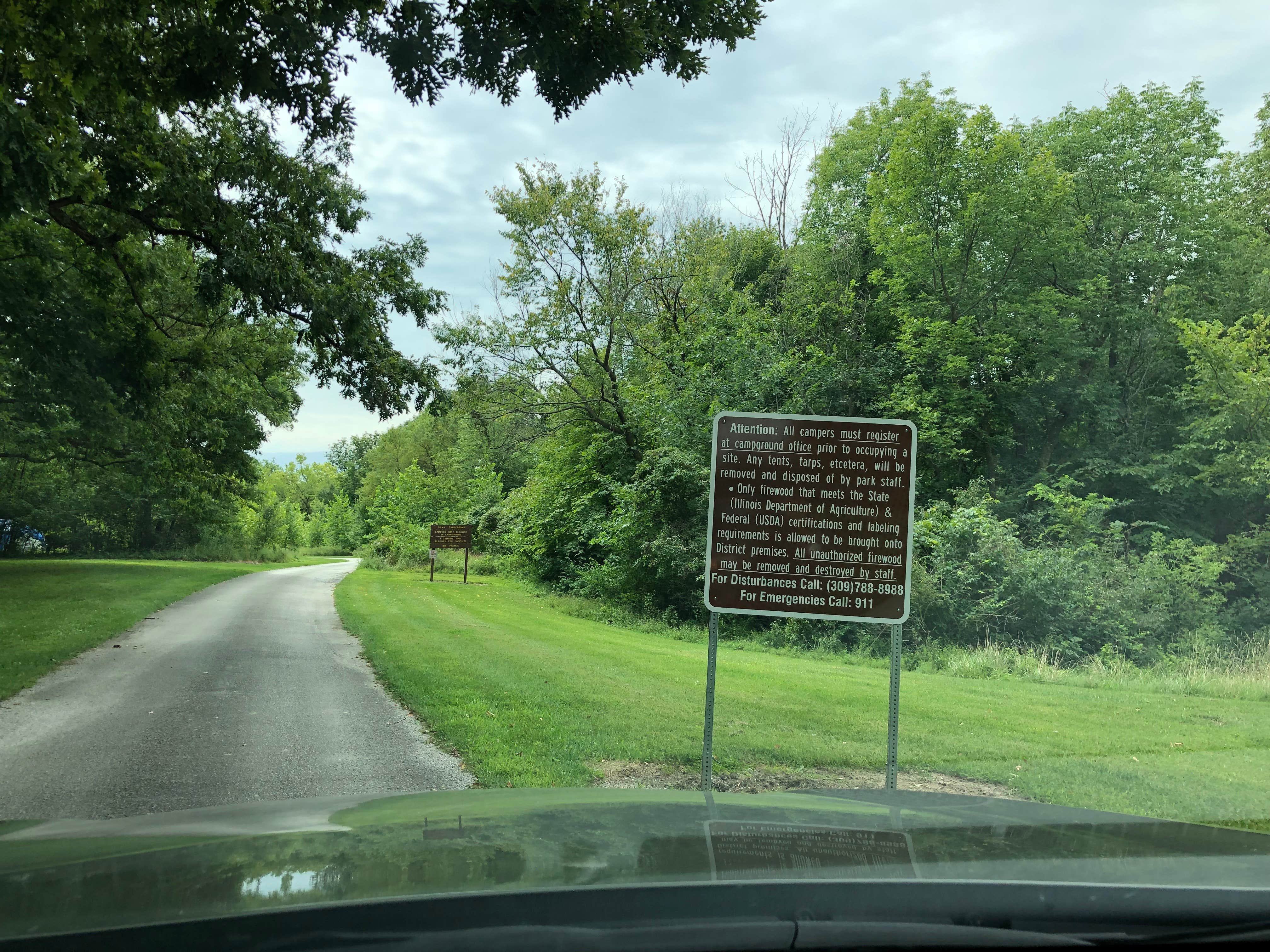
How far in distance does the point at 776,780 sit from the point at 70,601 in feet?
63.0

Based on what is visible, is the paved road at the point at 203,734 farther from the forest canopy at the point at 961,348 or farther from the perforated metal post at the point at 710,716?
Result: the forest canopy at the point at 961,348

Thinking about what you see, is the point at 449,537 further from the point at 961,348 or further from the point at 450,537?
the point at 961,348

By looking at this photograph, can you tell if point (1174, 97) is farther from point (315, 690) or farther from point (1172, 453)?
point (315, 690)

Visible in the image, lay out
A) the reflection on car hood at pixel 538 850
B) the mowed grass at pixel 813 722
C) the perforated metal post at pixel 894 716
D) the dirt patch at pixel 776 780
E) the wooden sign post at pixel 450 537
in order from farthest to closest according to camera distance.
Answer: the wooden sign post at pixel 450 537 < the mowed grass at pixel 813 722 < the dirt patch at pixel 776 780 < the perforated metal post at pixel 894 716 < the reflection on car hood at pixel 538 850

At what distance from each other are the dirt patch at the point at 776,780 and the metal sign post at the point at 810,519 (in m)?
0.73

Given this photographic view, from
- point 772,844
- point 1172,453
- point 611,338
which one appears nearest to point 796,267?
point 611,338

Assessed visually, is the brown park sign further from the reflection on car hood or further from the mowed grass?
the reflection on car hood

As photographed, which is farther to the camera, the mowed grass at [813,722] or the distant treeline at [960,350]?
the distant treeline at [960,350]

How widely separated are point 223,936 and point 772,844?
142 centimetres

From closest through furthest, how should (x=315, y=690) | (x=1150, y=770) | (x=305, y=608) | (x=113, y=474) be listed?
(x=1150, y=770)
(x=315, y=690)
(x=305, y=608)
(x=113, y=474)

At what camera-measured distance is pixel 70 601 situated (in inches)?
765

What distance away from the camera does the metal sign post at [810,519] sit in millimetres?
5969

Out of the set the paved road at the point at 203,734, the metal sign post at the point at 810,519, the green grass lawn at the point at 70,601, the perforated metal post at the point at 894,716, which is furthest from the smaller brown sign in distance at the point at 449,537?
the perforated metal post at the point at 894,716

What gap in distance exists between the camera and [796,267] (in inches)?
1205
